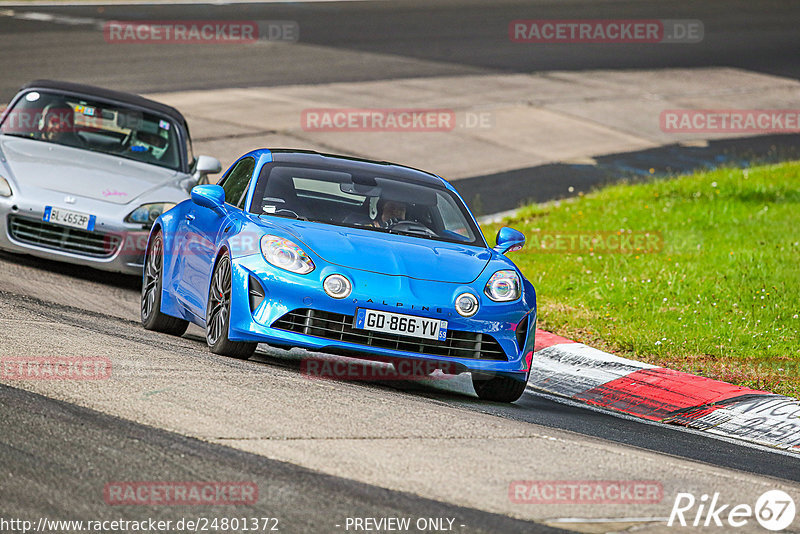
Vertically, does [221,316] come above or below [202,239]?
below

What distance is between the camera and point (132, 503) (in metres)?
4.59

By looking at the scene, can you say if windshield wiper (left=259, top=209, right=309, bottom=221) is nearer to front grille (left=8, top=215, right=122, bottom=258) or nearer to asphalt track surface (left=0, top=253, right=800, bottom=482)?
asphalt track surface (left=0, top=253, right=800, bottom=482)

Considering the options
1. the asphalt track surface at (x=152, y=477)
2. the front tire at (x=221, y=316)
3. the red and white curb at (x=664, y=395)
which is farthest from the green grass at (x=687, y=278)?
the asphalt track surface at (x=152, y=477)

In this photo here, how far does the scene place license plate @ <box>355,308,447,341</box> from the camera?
714 cm

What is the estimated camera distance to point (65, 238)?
34.0 feet

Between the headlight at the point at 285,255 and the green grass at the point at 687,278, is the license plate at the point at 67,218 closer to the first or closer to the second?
the headlight at the point at 285,255

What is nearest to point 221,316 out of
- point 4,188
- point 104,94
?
point 4,188

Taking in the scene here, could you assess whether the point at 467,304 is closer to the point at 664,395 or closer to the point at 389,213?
the point at 389,213

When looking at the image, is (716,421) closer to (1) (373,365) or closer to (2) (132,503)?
(1) (373,365)

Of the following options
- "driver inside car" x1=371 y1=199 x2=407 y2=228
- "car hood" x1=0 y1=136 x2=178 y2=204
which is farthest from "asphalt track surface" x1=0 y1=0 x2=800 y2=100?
"driver inside car" x1=371 y1=199 x2=407 y2=228

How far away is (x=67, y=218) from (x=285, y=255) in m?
3.60

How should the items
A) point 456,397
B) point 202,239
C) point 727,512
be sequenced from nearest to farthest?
1. point 727,512
2. point 456,397
3. point 202,239

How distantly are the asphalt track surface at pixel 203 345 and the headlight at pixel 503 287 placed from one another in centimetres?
69

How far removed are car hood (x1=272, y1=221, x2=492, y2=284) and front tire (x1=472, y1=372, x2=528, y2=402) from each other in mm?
705
